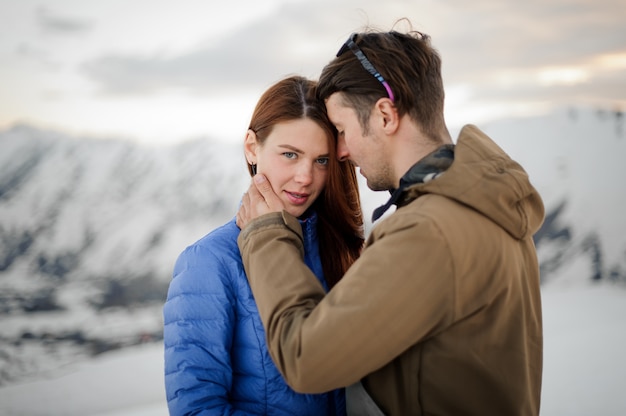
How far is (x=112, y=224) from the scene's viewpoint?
255 inches

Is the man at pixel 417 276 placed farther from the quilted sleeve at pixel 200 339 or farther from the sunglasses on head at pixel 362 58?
the quilted sleeve at pixel 200 339

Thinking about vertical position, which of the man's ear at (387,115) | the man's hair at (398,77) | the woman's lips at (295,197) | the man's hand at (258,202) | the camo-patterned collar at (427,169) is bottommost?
the camo-patterned collar at (427,169)

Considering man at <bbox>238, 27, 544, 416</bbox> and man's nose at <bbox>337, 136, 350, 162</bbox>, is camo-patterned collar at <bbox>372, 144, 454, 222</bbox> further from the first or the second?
man's nose at <bbox>337, 136, 350, 162</bbox>

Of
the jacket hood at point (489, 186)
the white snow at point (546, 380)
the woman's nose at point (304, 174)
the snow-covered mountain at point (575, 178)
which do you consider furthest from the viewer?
the snow-covered mountain at point (575, 178)

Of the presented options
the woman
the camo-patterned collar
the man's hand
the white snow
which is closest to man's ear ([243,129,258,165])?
the woman

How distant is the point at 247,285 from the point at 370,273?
0.50 metres

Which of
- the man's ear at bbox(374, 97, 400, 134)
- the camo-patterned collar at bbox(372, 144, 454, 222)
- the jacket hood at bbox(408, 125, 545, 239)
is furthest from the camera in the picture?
the man's ear at bbox(374, 97, 400, 134)

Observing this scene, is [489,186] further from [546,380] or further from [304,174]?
[546,380]

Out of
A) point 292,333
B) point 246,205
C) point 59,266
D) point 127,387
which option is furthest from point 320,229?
point 59,266

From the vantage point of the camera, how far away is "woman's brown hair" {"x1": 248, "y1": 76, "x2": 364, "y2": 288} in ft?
6.06

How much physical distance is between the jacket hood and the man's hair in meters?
0.21

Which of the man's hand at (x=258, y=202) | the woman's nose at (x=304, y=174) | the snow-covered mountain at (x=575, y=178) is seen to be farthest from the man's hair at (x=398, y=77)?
the snow-covered mountain at (x=575, y=178)

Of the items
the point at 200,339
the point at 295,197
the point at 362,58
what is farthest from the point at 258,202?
the point at 362,58

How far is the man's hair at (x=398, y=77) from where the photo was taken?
1.64 metres
